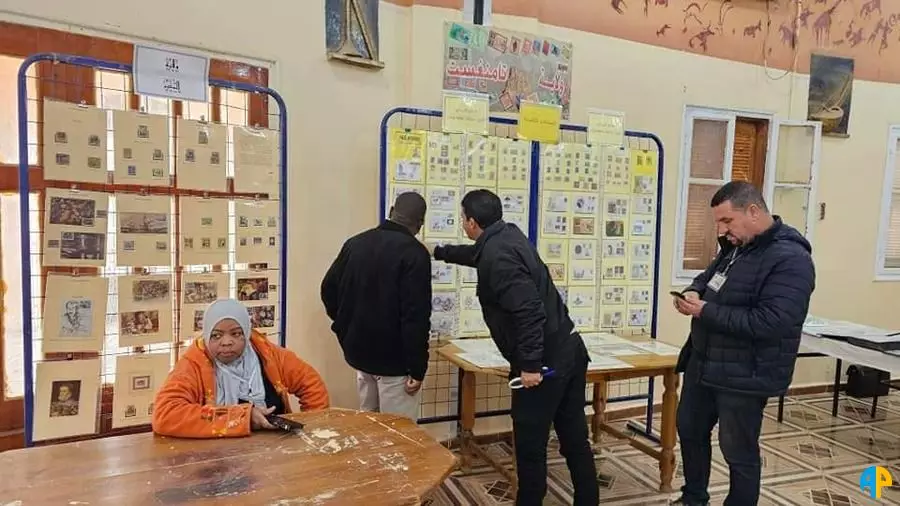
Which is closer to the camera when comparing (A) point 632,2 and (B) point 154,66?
(B) point 154,66

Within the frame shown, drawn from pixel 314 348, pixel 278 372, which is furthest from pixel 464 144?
pixel 278 372

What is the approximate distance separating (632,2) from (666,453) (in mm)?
2737

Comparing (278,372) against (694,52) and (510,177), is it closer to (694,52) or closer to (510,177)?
(510,177)

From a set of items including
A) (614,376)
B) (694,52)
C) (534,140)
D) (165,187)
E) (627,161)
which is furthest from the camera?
(694,52)

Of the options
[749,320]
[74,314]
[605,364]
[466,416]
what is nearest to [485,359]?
[466,416]

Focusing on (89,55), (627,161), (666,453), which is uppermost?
(89,55)

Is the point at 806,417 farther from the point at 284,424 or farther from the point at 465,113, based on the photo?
the point at 284,424

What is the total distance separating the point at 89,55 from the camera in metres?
2.50

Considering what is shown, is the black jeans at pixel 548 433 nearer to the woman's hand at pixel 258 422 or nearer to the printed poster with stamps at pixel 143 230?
the woman's hand at pixel 258 422

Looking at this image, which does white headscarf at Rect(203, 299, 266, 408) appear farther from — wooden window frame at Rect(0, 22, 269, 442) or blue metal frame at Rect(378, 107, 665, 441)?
blue metal frame at Rect(378, 107, 665, 441)

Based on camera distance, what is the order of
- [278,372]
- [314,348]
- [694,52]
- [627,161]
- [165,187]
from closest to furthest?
1. [278,372]
2. [165,187]
3. [314,348]
4. [627,161]
5. [694,52]

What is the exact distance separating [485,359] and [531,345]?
2.33 ft

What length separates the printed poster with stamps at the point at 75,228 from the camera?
217 cm

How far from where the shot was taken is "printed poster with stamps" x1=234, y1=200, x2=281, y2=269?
102 inches
